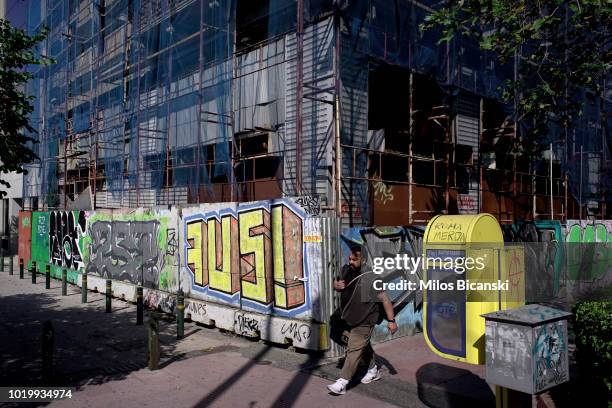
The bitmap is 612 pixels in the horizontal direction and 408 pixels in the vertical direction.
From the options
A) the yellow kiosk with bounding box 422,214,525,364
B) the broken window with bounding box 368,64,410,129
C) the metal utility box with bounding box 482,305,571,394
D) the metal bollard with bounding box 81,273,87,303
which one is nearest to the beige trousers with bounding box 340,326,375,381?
the yellow kiosk with bounding box 422,214,525,364

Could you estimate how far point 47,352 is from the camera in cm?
717

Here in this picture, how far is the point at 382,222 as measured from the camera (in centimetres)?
1259

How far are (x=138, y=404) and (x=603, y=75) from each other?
10.9 metres

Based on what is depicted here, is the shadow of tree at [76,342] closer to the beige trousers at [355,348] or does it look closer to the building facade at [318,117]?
the beige trousers at [355,348]

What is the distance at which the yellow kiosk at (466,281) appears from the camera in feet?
20.9

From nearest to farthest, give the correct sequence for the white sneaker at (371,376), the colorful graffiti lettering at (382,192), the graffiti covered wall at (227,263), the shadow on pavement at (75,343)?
the white sneaker at (371,376), the shadow on pavement at (75,343), the graffiti covered wall at (227,263), the colorful graffiti lettering at (382,192)

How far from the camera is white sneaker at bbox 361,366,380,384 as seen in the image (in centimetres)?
710

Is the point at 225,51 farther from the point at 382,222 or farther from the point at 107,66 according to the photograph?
the point at 107,66

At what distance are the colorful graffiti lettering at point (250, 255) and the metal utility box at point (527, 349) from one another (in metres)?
4.44

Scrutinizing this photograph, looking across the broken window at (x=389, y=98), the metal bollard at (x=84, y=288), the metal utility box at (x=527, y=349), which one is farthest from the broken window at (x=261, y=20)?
the metal utility box at (x=527, y=349)

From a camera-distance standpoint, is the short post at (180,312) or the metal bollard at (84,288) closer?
the short post at (180,312)

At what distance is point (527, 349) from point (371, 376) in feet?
9.65

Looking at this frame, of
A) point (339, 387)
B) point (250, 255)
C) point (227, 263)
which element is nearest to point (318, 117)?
point (250, 255)

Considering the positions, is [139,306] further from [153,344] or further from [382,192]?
[382,192]
